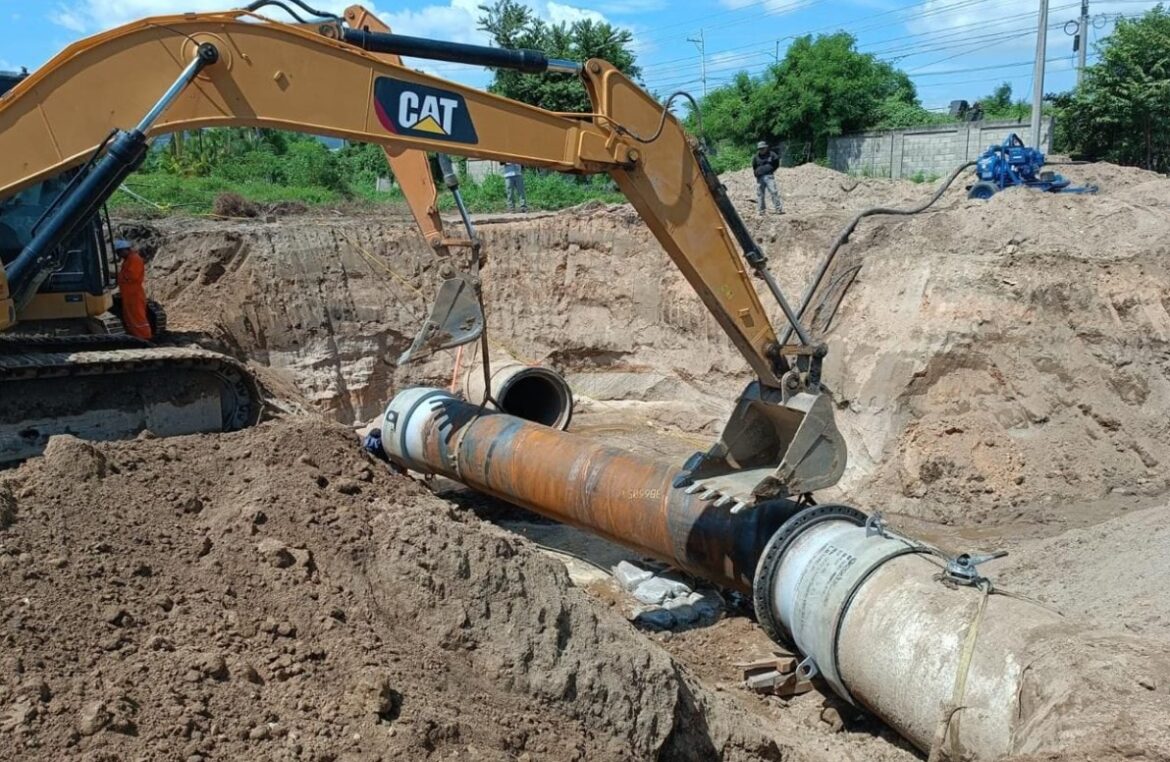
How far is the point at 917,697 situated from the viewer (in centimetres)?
521

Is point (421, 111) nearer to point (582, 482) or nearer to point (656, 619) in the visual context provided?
point (582, 482)

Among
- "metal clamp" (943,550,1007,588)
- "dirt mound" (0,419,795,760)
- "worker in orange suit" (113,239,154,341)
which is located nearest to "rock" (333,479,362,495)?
"dirt mound" (0,419,795,760)

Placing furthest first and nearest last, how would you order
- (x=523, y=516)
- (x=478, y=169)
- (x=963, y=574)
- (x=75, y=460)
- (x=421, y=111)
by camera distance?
(x=478, y=169) < (x=523, y=516) < (x=421, y=111) < (x=75, y=460) < (x=963, y=574)

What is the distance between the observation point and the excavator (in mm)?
5773

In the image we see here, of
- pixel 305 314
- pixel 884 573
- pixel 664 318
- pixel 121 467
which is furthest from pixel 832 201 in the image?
pixel 121 467

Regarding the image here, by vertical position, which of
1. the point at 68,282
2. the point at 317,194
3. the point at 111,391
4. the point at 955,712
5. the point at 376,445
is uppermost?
the point at 317,194

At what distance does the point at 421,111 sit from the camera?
6.38 meters

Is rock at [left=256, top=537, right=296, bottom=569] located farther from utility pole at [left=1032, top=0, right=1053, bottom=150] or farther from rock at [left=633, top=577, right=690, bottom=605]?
utility pole at [left=1032, top=0, right=1053, bottom=150]

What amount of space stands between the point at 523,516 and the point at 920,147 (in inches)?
896

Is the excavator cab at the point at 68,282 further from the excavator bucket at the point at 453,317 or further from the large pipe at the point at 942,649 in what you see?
the large pipe at the point at 942,649

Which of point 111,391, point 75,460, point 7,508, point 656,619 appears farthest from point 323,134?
point 656,619

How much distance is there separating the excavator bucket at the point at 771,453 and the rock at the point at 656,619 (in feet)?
5.11

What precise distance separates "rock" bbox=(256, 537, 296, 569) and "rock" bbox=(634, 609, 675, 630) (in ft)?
11.1

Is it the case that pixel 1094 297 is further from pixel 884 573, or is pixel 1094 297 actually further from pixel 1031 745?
pixel 1031 745
